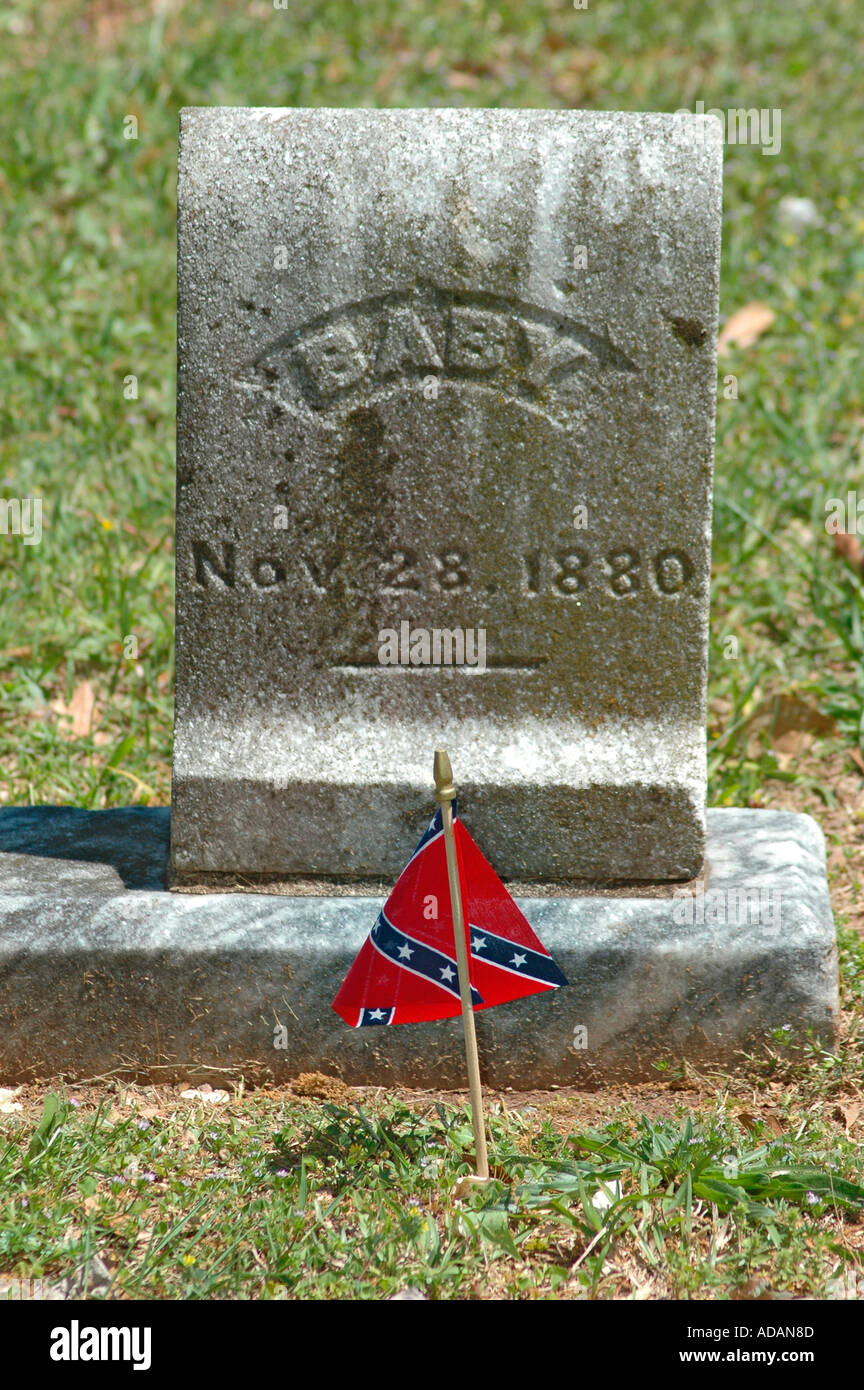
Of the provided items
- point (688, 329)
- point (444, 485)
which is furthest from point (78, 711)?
point (688, 329)

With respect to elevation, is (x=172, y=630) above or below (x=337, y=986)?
above

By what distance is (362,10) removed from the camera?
7.30 m

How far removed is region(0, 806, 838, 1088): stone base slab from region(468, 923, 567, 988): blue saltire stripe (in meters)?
0.37

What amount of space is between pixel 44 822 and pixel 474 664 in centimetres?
111

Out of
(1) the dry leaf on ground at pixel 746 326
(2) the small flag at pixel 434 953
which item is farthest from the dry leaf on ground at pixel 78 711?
(1) the dry leaf on ground at pixel 746 326

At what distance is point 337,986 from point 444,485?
98cm

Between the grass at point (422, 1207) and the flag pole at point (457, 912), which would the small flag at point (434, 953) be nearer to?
the flag pole at point (457, 912)

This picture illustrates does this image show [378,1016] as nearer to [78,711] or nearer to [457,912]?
[457,912]

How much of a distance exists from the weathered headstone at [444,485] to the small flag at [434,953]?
46 cm

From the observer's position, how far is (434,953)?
2141 mm

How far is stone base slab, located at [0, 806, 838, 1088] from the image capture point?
254 centimetres

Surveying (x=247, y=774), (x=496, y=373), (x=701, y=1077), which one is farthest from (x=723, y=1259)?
(x=496, y=373)

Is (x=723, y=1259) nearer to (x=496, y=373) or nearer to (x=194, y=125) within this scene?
(x=496, y=373)

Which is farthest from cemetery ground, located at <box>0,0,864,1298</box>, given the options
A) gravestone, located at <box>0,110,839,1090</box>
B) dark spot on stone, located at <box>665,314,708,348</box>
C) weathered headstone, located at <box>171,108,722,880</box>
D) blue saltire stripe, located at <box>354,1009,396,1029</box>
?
dark spot on stone, located at <box>665,314,708,348</box>
